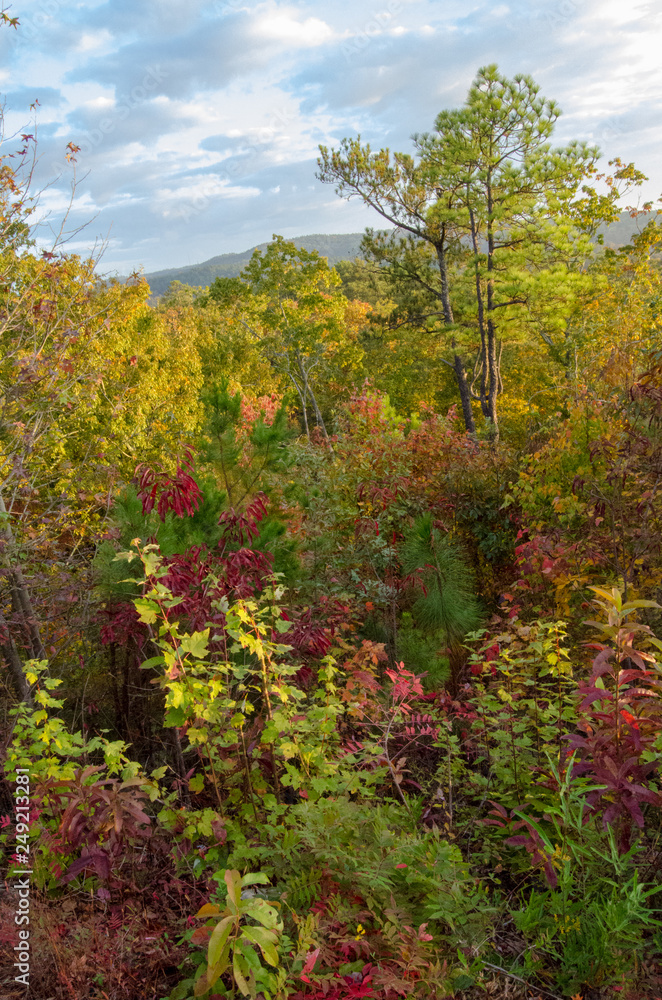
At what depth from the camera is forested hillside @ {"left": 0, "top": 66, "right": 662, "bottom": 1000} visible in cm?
190

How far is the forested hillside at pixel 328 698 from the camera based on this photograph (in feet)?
6.22

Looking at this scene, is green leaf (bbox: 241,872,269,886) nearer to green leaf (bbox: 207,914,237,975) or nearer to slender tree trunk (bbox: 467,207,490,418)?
green leaf (bbox: 207,914,237,975)

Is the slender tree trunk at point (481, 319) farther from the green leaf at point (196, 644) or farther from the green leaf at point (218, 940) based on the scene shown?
the green leaf at point (218, 940)

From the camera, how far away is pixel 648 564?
13.0 ft

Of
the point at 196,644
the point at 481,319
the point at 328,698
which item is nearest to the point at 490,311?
the point at 481,319

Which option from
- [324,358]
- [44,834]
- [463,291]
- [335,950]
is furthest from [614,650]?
[324,358]

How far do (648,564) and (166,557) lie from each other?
3.24m

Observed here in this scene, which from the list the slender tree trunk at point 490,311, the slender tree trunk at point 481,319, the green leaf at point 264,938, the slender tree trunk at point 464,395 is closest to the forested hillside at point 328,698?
the green leaf at point 264,938

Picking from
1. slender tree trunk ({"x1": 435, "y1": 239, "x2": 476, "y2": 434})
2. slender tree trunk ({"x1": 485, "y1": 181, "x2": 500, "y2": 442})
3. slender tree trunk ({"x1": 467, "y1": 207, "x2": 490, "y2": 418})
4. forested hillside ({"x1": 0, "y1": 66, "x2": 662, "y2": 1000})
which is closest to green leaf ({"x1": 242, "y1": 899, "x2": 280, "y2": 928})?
forested hillside ({"x1": 0, "y1": 66, "x2": 662, "y2": 1000})

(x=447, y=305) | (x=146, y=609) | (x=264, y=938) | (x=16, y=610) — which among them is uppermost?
(x=447, y=305)

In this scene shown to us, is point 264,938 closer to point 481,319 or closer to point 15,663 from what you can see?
point 15,663

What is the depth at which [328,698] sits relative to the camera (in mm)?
2822

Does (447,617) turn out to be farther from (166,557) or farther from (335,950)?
(335,950)

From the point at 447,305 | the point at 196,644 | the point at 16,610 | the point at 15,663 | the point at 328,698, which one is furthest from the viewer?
the point at 447,305
